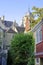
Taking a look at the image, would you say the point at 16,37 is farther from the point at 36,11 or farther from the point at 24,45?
the point at 36,11

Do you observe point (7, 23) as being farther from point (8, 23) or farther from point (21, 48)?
point (21, 48)

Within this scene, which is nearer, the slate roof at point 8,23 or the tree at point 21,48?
the tree at point 21,48

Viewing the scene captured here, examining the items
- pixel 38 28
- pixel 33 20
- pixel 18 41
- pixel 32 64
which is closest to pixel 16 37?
pixel 18 41

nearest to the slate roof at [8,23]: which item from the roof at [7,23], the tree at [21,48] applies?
the roof at [7,23]

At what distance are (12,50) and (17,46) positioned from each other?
2.00 meters

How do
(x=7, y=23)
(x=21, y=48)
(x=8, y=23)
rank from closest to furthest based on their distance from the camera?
1. (x=21, y=48)
2. (x=7, y=23)
3. (x=8, y=23)

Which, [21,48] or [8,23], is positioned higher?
[8,23]

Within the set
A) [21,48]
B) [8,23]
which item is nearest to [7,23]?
[8,23]

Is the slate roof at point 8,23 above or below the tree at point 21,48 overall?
above

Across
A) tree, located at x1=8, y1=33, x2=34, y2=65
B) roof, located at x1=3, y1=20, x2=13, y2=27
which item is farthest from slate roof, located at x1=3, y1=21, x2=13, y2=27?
tree, located at x1=8, y1=33, x2=34, y2=65

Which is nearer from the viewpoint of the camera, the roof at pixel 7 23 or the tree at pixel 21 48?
the tree at pixel 21 48

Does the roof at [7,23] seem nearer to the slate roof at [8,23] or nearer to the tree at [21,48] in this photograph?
the slate roof at [8,23]

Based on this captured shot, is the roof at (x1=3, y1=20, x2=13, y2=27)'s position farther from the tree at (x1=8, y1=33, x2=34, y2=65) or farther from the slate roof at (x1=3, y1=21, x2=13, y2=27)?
the tree at (x1=8, y1=33, x2=34, y2=65)

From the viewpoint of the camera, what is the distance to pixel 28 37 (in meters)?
45.6
